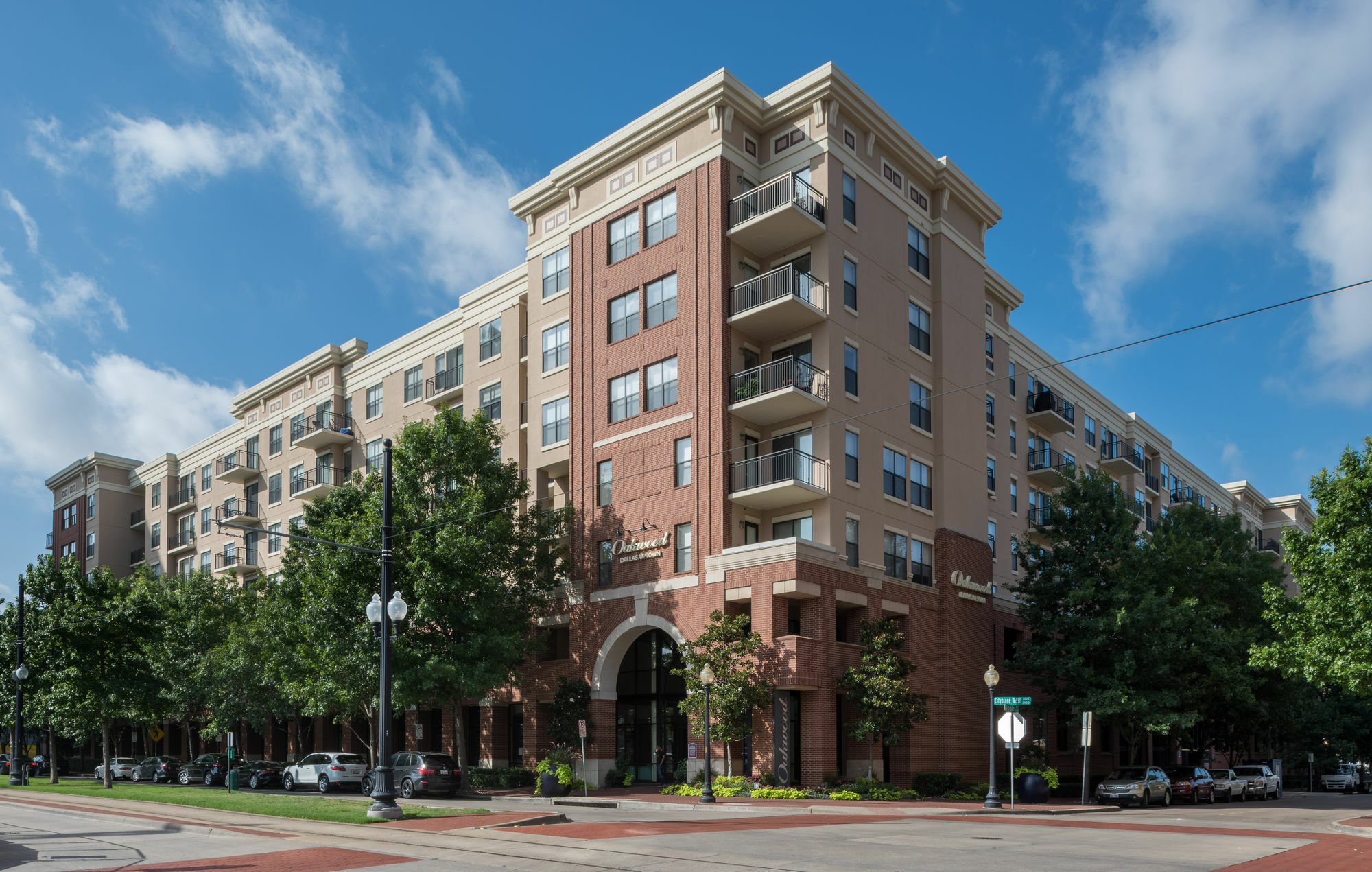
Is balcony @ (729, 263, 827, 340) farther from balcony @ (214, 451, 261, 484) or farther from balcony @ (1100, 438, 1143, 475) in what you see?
balcony @ (214, 451, 261, 484)

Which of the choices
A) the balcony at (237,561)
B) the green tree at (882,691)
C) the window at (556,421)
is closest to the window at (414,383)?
the window at (556,421)

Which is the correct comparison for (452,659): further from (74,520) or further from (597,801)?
(74,520)

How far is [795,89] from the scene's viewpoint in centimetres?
4012

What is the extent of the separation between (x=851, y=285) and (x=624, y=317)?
865 cm

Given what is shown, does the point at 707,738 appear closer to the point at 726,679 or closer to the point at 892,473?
the point at 726,679

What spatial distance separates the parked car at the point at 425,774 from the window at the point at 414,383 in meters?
24.0

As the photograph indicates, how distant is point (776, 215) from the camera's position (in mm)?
37969

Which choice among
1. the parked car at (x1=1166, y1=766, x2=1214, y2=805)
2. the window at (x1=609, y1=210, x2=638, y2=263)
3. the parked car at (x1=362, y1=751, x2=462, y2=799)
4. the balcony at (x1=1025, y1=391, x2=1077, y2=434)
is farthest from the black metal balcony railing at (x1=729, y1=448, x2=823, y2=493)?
the balcony at (x1=1025, y1=391, x2=1077, y2=434)

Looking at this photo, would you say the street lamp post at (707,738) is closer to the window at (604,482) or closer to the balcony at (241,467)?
the window at (604,482)

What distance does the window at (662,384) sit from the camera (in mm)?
40344

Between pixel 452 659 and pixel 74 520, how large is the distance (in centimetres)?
6534

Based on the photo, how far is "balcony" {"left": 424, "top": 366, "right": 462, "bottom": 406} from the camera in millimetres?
53531

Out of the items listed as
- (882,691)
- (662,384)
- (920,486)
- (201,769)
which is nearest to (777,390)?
(662,384)

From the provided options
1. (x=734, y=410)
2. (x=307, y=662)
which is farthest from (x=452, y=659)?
(x=734, y=410)
